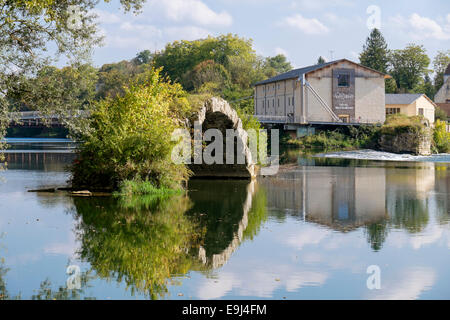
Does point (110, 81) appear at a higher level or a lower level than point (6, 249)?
higher

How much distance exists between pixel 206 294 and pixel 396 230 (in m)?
5.97

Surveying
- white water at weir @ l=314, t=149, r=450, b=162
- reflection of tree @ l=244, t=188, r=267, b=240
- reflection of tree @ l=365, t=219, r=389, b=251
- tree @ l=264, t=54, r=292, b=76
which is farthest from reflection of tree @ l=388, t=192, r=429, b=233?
tree @ l=264, t=54, r=292, b=76

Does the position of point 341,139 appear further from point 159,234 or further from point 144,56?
point 144,56

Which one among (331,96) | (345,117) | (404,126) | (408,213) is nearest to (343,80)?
(331,96)

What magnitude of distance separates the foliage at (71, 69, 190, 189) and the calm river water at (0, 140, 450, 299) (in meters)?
1.29

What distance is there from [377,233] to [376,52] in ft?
240

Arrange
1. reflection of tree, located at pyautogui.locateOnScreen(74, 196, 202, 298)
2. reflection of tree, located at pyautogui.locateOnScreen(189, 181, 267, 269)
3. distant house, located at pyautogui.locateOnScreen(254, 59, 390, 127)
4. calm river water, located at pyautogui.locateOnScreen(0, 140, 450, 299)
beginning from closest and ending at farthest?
calm river water, located at pyautogui.locateOnScreen(0, 140, 450, 299) → reflection of tree, located at pyautogui.locateOnScreen(74, 196, 202, 298) → reflection of tree, located at pyautogui.locateOnScreen(189, 181, 267, 269) → distant house, located at pyautogui.locateOnScreen(254, 59, 390, 127)

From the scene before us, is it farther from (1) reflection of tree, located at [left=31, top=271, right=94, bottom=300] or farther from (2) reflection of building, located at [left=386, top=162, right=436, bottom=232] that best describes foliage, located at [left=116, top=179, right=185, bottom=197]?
(1) reflection of tree, located at [left=31, top=271, right=94, bottom=300]

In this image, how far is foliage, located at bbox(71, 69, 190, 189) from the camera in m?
17.7

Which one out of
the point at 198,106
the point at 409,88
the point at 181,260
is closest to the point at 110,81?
the point at 409,88

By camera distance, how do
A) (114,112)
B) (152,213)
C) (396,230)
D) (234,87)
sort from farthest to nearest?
(234,87) → (114,112) → (152,213) → (396,230)
